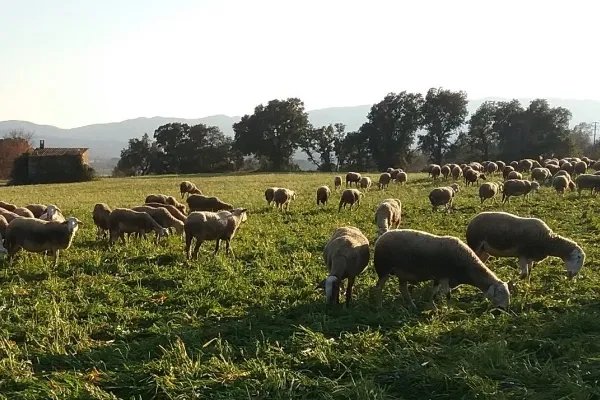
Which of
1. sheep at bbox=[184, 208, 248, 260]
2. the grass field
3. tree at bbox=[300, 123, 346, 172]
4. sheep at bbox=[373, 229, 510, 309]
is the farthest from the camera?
tree at bbox=[300, 123, 346, 172]

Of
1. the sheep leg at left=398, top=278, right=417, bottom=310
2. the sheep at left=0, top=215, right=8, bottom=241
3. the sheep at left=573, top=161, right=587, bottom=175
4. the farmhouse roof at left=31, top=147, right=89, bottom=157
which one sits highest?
the farmhouse roof at left=31, top=147, right=89, bottom=157

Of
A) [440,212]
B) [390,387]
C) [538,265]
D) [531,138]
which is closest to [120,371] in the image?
[390,387]

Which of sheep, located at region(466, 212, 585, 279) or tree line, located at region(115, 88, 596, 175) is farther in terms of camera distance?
tree line, located at region(115, 88, 596, 175)

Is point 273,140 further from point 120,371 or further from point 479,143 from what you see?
point 120,371

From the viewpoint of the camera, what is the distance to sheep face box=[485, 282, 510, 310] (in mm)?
8633

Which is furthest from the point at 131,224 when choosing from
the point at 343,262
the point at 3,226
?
the point at 343,262

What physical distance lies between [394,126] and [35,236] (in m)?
71.3

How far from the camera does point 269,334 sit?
7.81 metres

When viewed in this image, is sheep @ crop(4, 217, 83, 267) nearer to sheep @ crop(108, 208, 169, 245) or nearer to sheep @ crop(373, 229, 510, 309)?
sheep @ crop(108, 208, 169, 245)

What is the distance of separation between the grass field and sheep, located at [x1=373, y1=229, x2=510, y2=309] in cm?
38

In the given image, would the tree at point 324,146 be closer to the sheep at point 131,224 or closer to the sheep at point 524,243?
the sheep at point 131,224

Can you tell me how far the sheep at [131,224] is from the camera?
15.4 metres

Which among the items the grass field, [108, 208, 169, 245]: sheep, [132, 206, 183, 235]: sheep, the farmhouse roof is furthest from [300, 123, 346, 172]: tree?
the grass field

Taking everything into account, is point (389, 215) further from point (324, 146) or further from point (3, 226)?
point (324, 146)
